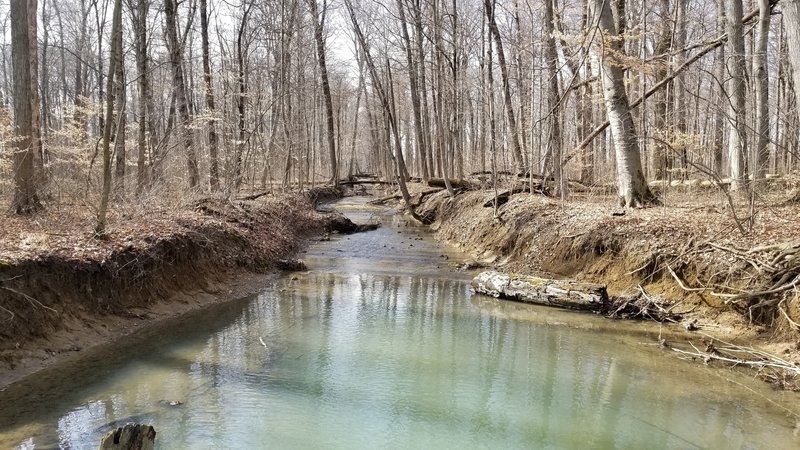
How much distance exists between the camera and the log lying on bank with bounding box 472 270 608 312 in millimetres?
9492

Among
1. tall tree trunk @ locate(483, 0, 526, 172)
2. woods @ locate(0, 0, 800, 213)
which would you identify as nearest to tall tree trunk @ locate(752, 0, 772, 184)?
woods @ locate(0, 0, 800, 213)

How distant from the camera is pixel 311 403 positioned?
19.0 feet

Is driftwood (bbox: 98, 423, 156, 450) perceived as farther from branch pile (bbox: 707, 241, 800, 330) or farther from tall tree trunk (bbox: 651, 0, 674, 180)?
tall tree trunk (bbox: 651, 0, 674, 180)

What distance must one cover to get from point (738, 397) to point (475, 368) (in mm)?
3248

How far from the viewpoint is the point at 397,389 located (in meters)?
6.21

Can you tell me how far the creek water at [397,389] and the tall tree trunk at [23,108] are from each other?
4.60 m

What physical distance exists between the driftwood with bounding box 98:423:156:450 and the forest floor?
7.02 metres

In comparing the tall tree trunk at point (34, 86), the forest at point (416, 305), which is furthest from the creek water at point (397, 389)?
the tall tree trunk at point (34, 86)

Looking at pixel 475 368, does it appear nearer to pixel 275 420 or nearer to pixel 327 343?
pixel 327 343

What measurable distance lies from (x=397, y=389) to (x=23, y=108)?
1023 cm

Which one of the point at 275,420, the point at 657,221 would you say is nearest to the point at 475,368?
the point at 275,420

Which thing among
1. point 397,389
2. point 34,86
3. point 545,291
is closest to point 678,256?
point 545,291

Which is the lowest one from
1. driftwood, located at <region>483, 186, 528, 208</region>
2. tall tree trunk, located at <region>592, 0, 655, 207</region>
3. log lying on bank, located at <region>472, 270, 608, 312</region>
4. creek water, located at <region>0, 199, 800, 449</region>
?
creek water, located at <region>0, 199, 800, 449</region>

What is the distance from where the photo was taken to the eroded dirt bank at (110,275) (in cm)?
664
